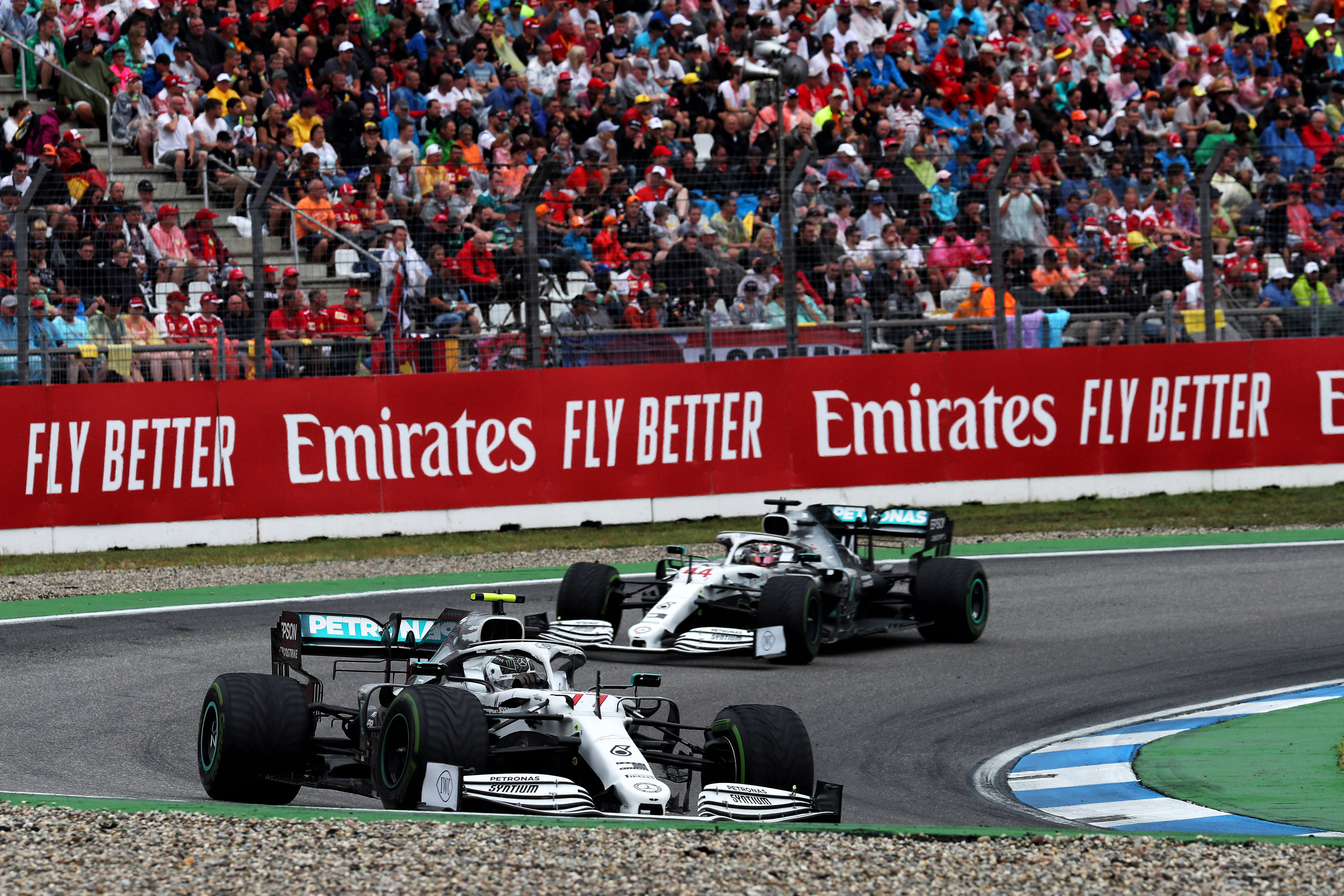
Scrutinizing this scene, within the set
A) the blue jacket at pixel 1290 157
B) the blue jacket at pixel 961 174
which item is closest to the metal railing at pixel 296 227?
the blue jacket at pixel 961 174

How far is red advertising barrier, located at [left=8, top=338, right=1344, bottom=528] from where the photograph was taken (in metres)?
15.7

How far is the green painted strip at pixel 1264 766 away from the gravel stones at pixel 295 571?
238 inches

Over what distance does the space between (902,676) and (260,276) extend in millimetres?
7898

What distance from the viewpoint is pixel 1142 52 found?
24.5 meters

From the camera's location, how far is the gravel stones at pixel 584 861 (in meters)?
5.25

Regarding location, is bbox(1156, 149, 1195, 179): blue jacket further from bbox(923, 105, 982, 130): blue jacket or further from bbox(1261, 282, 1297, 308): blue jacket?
bbox(923, 105, 982, 130): blue jacket

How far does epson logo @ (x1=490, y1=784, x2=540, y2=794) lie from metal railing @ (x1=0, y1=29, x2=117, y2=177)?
1246 centimetres

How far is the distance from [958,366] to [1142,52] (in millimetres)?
8686

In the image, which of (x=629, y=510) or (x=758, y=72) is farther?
(x=758, y=72)

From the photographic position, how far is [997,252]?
1791cm

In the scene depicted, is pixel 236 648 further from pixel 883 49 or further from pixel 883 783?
pixel 883 49

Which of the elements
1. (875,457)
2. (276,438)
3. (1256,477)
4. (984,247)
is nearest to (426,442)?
(276,438)

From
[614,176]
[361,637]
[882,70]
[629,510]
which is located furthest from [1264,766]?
[882,70]

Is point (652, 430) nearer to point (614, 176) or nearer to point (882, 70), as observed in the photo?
point (614, 176)
